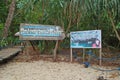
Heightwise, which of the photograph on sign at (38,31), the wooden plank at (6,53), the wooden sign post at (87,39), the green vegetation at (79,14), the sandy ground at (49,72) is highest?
the green vegetation at (79,14)

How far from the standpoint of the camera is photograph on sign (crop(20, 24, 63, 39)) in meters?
8.45

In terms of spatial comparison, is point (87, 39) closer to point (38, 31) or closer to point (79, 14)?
point (79, 14)

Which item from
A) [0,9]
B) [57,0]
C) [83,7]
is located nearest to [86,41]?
[83,7]

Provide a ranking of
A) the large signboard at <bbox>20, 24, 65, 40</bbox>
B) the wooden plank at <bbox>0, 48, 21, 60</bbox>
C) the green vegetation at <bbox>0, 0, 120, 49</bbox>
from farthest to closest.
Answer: the large signboard at <bbox>20, 24, 65, 40</bbox>, the green vegetation at <bbox>0, 0, 120, 49</bbox>, the wooden plank at <bbox>0, 48, 21, 60</bbox>

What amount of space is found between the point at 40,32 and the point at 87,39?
5.65 ft

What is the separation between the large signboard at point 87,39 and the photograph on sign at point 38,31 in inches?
23.4

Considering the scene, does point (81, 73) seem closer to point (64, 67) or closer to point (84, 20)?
point (64, 67)

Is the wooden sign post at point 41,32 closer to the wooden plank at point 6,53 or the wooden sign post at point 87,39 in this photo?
the wooden sign post at point 87,39

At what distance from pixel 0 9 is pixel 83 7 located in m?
6.73

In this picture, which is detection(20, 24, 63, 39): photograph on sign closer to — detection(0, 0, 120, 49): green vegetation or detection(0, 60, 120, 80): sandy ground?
detection(0, 0, 120, 49): green vegetation

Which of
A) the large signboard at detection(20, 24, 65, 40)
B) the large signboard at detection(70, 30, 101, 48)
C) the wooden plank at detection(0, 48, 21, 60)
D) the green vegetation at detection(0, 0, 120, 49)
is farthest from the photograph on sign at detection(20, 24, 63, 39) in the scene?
the wooden plank at detection(0, 48, 21, 60)

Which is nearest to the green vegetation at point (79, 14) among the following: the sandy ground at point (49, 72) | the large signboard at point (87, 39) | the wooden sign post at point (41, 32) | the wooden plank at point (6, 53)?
the wooden sign post at point (41, 32)

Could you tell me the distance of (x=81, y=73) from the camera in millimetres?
6410

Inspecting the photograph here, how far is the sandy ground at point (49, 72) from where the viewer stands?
5918 millimetres
